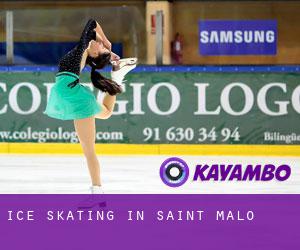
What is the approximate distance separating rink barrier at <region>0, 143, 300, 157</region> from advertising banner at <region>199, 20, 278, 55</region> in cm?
126

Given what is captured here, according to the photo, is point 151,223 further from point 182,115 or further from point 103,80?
point 182,115

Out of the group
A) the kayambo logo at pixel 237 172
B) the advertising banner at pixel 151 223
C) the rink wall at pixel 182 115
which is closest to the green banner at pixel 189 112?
the rink wall at pixel 182 115

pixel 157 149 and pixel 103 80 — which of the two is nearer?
pixel 103 80

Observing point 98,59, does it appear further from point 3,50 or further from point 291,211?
point 3,50

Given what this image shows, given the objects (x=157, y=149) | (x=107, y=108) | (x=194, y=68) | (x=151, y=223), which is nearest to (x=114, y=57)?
(x=107, y=108)

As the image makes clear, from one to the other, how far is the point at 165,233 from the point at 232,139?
6.41 meters

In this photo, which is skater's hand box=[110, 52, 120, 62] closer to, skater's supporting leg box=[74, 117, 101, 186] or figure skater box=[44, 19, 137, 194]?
figure skater box=[44, 19, 137, 194]

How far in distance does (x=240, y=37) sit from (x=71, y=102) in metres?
6.24

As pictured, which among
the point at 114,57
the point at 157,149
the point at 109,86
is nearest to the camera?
the point at 109,86

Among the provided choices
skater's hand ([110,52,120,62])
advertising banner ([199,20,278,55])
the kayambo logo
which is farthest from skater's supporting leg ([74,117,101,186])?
advertising banner ([199,20,278,55])

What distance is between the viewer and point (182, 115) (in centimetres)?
1162

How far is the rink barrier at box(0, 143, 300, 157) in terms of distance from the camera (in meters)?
11.4

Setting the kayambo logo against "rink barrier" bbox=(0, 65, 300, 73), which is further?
"rink barrier" bbox=(0, 65, 300, 73)

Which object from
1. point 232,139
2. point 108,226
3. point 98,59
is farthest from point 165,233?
point 232,139
